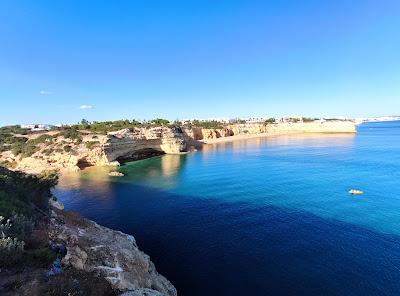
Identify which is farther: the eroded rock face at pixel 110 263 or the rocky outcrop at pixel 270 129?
the rocky outcrop at pixel 270 129

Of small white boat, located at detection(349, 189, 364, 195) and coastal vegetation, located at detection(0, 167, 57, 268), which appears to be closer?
coastal vegetation, located at detection(0, 167, 57, 268)

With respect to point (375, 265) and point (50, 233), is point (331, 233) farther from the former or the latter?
point (50, 233)

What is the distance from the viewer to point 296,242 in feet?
72.6

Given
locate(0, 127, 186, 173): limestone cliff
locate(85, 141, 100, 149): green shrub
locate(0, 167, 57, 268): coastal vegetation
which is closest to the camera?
locate(0, 167, 57, 268): coastal vegetation

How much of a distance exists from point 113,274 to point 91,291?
2377 mm

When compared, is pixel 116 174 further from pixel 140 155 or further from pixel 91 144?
pixel 140 155

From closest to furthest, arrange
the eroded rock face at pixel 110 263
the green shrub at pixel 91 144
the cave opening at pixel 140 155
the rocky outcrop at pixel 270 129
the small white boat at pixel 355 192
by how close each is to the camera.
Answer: the eroded rock face at pixel 110 263 < the small white boat at pixel 355 192 < the green shrub at pixel 91 144 < the cave opening at pixel 140 155 < the rocky outcrop at pixel 270 129

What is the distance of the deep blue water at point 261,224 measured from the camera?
57.7 ft

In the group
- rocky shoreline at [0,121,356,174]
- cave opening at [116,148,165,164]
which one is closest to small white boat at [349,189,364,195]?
rocky shoreline at [0,121,356,174]

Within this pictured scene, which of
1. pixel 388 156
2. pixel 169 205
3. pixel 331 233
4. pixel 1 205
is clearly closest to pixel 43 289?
pixel 1 205

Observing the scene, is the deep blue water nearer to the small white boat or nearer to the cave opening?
the small white boat

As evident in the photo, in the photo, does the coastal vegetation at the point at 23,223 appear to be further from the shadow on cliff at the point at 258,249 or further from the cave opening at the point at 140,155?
the cave opening at the point at 140,155

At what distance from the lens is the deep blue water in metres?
17.6

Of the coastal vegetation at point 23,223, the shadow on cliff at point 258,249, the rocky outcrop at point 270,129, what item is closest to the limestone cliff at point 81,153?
the shadow on cliff at point 258,249
